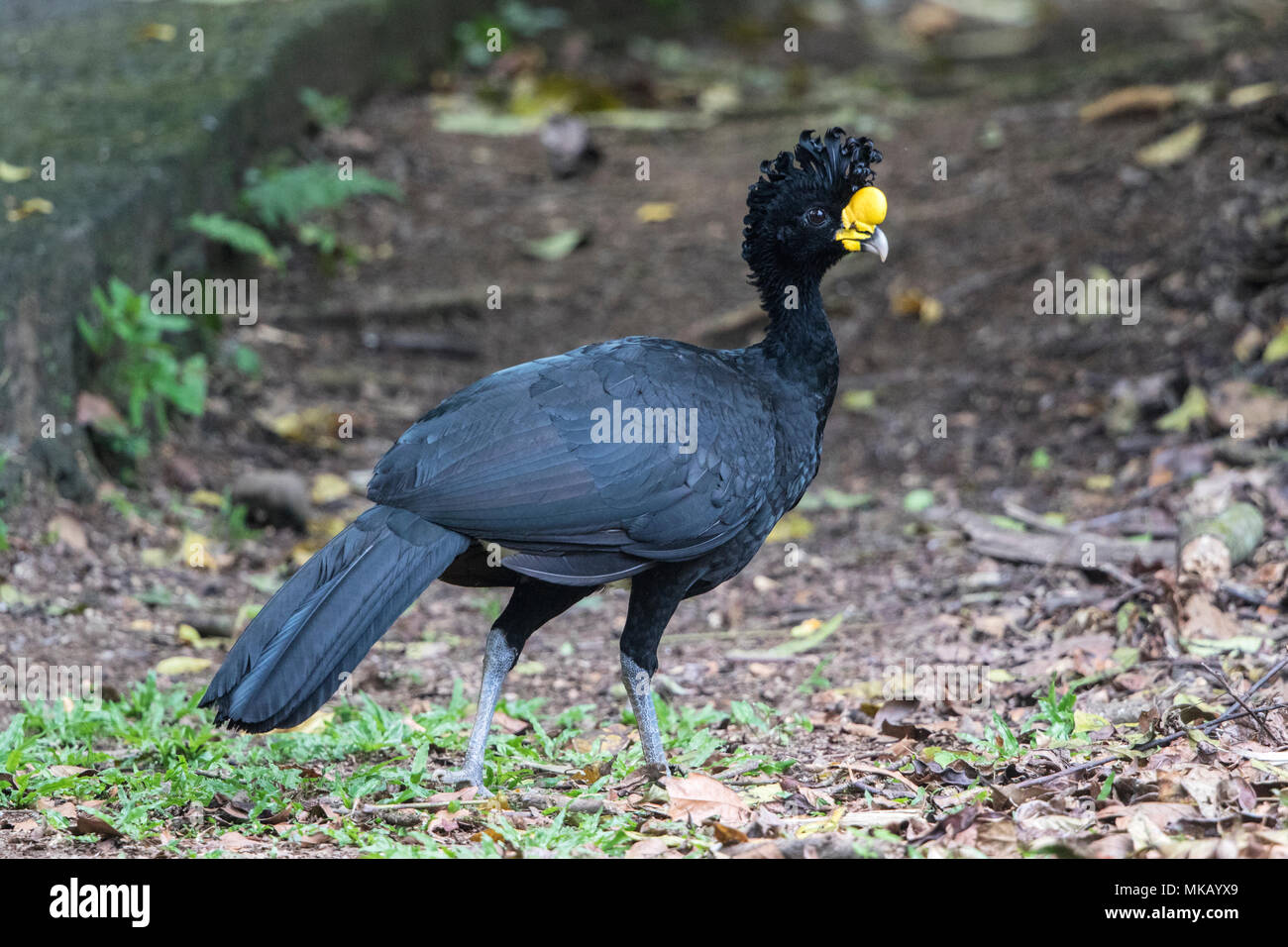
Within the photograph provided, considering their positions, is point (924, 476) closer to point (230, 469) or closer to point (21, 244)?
point (230, 469)

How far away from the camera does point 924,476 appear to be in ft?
23.6

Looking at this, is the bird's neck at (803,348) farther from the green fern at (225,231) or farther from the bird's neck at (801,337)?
the green fern at (225,231)

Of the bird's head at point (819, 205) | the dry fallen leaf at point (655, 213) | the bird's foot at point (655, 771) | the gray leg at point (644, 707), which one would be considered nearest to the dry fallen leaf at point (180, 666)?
the gray leg at point (644, 707)

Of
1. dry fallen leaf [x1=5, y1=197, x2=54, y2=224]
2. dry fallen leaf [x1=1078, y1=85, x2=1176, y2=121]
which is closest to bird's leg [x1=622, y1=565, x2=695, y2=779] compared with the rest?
dry fallen leaf [x1=5, y1=197, x2=54, y2=224]

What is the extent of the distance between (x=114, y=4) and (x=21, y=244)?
4836 millimetres

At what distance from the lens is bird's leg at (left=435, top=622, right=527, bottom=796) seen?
392cm

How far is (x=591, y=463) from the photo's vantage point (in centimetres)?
389

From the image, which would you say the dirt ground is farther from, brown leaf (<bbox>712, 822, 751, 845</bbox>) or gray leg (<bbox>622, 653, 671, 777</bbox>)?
brown leaf (<bbox>712, 822, 751, 845</bbox>)

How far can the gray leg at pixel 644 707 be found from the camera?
13.3 ft

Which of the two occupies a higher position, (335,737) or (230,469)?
(230,469)

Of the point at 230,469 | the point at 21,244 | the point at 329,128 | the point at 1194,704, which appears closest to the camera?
the point at 1194,704

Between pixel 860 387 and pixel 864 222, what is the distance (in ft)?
12.3
